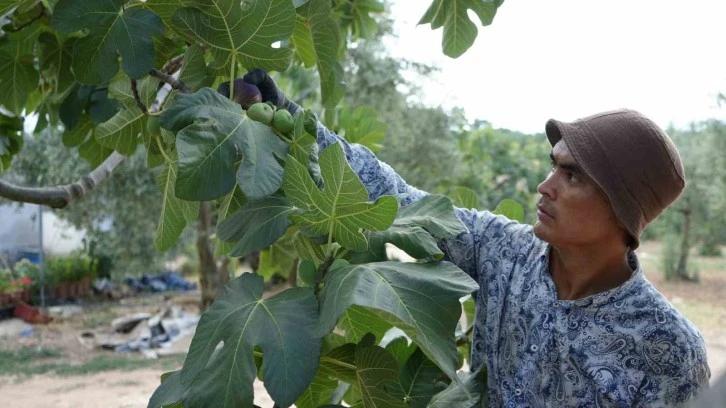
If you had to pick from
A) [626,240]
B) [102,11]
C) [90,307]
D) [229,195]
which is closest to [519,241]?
[626,240]

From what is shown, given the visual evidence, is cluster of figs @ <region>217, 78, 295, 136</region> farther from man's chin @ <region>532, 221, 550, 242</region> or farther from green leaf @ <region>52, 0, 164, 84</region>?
man's chin @ <region>532, 221, 550, 242</region>

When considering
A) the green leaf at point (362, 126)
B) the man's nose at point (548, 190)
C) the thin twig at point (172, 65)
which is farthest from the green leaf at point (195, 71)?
the green leaf at point (362, 126)

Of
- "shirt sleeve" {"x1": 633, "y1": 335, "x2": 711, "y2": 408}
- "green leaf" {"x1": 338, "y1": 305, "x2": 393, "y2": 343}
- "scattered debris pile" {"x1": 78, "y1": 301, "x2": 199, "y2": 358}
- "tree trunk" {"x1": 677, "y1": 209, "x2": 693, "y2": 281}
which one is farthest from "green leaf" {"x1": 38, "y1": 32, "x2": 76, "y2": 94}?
"tree trunk" {"x1": 677, "y1": 209, "x2": 693, "y2": 281}

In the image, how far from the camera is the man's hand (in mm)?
1294

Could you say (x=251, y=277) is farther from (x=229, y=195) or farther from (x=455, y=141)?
(x=455, y=141)

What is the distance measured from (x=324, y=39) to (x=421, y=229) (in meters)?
0.42

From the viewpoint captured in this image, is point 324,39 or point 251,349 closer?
point 251,349

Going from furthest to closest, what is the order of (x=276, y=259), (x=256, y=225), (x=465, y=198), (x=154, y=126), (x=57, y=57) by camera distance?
(x=276, y=259) < (x=57, y=57) < (x=465, y=198) < (x=154, y=126) < (x=256, y=225)

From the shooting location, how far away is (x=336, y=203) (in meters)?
1.12

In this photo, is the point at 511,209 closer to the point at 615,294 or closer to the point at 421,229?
the point at 615,294

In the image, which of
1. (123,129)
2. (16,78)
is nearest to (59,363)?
(16,78)

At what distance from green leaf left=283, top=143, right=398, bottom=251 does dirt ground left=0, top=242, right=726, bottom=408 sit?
161 inches

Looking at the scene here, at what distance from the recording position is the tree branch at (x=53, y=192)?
1.54 meters

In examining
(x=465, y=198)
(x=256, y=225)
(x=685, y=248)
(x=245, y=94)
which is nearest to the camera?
(x=256, y=225)
